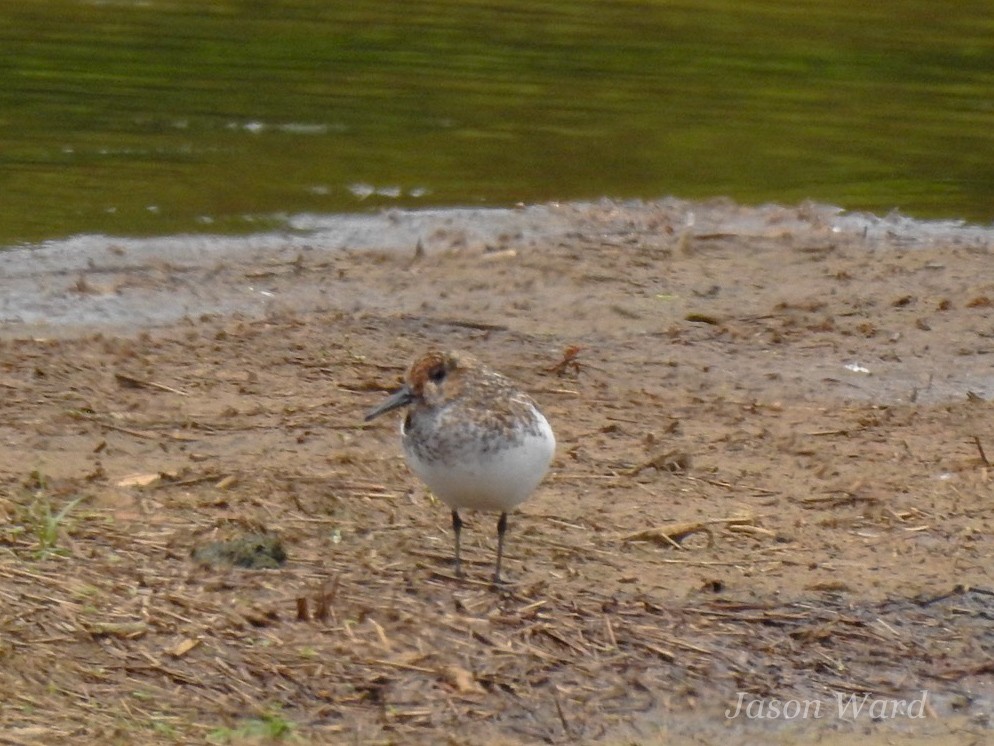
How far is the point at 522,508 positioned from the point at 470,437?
1.11 m

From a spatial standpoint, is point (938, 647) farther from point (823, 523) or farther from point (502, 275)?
point (502, 275)

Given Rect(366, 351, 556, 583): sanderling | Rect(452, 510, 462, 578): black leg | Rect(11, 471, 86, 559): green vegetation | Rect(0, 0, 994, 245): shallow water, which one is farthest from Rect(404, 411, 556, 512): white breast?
Rect(0, 0, 994, 245): shallow water

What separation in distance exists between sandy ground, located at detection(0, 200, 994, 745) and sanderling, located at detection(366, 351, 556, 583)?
0.34 m

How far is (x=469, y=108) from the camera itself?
46.2 ft

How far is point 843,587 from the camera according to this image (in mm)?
5961

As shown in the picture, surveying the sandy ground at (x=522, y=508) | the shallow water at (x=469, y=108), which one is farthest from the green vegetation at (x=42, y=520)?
the shallow water at (x=469, y=108)

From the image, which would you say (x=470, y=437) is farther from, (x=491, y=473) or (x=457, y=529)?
(x=457, y=529)

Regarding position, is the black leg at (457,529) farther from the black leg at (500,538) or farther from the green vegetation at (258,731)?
the green vegetation at (258,731)

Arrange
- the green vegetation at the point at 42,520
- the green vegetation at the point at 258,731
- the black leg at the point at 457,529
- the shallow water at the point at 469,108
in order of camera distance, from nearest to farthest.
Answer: the green vegetation at the point at 258,731
the green vegetation at the point at 42,520
the black leg at the point at 457,529
the shallow water at the point at 469,108

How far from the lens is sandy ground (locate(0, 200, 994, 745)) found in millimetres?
5117

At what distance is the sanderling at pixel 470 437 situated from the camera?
5.49m

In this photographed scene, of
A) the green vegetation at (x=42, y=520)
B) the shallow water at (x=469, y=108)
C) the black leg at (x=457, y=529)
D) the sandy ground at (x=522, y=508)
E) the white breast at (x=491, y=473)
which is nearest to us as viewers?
the sandy ground at (x=522, y=508)

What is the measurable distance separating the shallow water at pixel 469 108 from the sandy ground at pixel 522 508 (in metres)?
1.64

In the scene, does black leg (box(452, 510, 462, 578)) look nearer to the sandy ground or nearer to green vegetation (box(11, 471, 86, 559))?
the sandy ground
